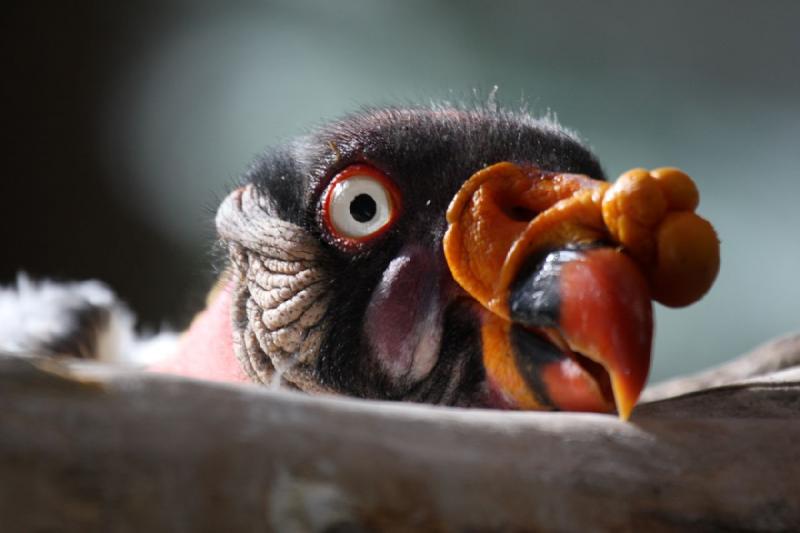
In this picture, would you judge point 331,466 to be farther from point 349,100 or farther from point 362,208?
point 349,100

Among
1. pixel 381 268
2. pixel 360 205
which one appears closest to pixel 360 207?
pixel 360 205

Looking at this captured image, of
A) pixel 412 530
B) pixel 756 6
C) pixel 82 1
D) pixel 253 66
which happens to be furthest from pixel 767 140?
pixel 412 530

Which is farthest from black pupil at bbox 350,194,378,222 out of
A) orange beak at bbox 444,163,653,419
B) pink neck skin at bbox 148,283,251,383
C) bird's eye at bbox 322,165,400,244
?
pink neck skin at bbox 148,283,251,383

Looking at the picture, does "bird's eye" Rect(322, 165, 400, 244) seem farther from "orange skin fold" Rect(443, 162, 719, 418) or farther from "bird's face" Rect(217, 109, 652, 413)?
"orange skin fold" Rect(443, 162, 719, 418)

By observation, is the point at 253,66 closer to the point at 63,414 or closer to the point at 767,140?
the point at 767,140

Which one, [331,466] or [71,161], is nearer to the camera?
[331,466]

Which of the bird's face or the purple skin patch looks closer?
the bird's face

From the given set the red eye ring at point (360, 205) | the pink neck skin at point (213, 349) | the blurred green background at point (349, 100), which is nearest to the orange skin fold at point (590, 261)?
the red eye ring at point (360, 205)

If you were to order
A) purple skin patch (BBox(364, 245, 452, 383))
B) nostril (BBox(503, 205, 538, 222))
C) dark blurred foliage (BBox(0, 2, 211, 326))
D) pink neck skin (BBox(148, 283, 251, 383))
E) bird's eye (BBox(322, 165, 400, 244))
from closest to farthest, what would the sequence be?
nostril (BBox(503, 205, 538, 222)), purple skin patch (BBox(364, 245, 452, 383)), bird's eye (BBox(322, 165, 400, 244)), pink neck skin (BBox(148, 283, 251, 383)), dark blurred foliage (BBox(0, 2, 211, 326))
